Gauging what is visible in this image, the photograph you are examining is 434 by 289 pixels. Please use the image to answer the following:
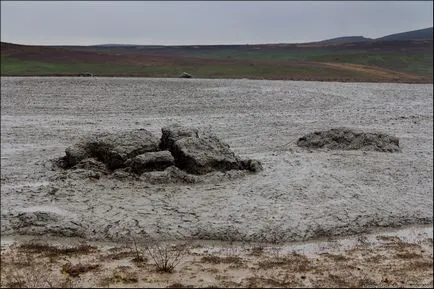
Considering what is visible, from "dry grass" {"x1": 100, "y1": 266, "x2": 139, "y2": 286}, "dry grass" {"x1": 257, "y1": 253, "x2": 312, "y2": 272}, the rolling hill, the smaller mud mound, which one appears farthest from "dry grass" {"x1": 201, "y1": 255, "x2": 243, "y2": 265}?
the rolling hill

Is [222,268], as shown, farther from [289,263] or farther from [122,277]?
[122,277]

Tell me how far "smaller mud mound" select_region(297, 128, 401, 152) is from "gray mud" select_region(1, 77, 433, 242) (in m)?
0.45

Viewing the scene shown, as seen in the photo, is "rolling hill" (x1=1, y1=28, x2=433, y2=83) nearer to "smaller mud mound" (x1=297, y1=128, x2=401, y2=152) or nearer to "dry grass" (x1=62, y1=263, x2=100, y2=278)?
"smaller mud mound" (x1=297, y1=128, x2=401, y2=152)

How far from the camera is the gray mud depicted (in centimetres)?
1194

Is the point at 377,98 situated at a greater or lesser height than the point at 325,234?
greater

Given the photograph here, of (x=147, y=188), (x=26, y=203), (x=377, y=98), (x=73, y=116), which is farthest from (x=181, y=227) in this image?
(x=377, y=98)

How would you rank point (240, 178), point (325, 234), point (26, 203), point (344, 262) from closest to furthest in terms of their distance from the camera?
point (344, 262), point (325, 234), point (26, 203), point (240, 178)

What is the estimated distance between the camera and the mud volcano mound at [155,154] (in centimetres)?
1539

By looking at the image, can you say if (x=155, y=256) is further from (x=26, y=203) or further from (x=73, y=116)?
(x=73, y=116)

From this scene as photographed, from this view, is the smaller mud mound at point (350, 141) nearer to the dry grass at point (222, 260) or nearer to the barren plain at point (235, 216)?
the barren plain at point (235, 216)

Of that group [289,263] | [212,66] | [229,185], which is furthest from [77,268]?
[212,66]

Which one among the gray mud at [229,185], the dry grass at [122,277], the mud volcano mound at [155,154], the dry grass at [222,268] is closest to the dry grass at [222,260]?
the dry grass at [222,268]

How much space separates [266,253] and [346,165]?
24.0 feet

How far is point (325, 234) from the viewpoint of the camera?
1181cm
